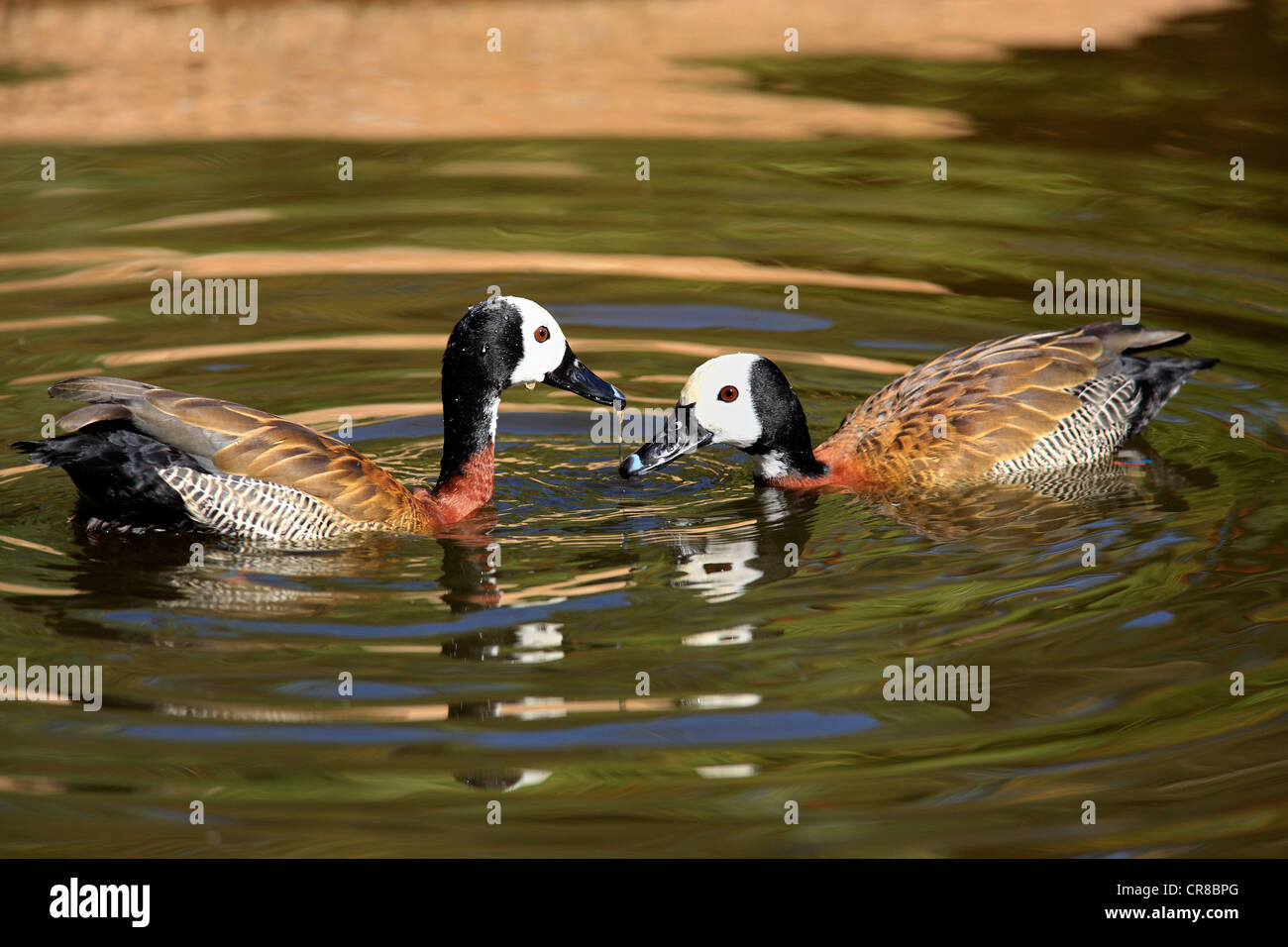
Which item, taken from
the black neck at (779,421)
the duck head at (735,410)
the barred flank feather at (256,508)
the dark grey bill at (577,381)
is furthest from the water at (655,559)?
the dark grey bill at (577,381)

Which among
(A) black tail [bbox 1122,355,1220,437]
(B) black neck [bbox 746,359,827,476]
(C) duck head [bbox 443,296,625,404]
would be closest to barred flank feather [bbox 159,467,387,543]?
(C) duck head [bbox 443,296,625,404]

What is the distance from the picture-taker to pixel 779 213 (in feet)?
49.0

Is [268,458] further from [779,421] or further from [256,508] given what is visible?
[779,421]

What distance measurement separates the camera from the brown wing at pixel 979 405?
10273 millimetres

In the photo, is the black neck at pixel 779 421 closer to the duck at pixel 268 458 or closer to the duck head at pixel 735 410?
the duck head at pixel 735 410

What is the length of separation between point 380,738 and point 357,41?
13400 millimetres

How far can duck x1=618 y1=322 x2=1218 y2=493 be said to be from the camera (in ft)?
33.0

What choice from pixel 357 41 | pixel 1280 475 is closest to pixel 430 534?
pixel 1280 475

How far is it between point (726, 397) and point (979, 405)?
5.10ft

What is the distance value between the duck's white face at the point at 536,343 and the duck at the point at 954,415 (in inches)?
28.1

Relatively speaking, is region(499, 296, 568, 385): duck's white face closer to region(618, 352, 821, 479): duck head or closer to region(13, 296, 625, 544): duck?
region(13, 296, 625, 544): duck

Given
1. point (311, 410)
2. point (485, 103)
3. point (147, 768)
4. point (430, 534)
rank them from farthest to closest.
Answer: point (485, 103), point (311, 410), point (430, 534), point (147, 768)

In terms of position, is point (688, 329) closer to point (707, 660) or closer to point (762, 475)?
point (762, 475)

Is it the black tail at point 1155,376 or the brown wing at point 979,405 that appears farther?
the black tail at point 1155,376
